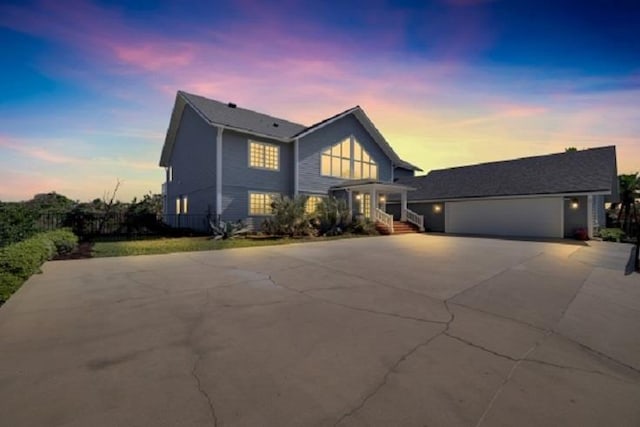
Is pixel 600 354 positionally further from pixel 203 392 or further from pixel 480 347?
pixel 203 392

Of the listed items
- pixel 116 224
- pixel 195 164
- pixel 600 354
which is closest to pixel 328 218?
pixel 195 164

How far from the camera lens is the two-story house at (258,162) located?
661 inches

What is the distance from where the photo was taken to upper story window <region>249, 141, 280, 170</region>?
1772 centimetres

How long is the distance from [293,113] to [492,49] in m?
15.2

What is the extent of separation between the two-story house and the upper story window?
0.06 m

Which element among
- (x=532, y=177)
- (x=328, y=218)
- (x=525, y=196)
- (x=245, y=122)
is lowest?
(x=328, y=218)

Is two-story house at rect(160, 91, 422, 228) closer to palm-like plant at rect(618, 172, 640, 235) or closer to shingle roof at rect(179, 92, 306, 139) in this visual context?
shingle roof at rect(179, 92, 306, 139)

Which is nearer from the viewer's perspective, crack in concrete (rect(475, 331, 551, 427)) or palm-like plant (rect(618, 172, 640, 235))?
crack in concrete (rect(475, 331, 551, 427))

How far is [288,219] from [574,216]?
17.5 meters

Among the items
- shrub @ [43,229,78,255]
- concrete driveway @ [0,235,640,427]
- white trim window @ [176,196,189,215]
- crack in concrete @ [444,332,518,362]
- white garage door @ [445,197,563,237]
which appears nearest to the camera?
concrete driveway @ [0,235,640,427]

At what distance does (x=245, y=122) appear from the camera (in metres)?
18.2

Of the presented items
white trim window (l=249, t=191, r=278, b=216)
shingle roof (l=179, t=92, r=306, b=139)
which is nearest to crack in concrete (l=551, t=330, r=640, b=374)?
white trim window (l=249, t=191, r=278, b=216)

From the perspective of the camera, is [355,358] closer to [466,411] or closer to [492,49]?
[466,411]

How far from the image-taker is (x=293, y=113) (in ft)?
76.6
